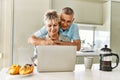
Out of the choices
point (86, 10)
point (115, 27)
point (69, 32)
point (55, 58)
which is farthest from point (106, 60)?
point (115, 27)

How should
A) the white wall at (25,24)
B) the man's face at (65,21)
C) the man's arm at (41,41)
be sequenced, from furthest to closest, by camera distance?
the white wall at (25,24) → the man's face at (65,21) → the man's arm at (41,41)

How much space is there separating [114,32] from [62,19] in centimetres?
232

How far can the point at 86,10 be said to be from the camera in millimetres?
3619

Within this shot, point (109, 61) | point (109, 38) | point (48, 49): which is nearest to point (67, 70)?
point (48, 49)

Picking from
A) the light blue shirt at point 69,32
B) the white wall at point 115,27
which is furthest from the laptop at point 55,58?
the white wall at point 115,27

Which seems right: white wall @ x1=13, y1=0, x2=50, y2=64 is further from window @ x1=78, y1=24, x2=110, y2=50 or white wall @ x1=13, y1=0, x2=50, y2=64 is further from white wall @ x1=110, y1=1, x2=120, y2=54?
white wall @ x1=110, y1=1, x2=120, y2=54

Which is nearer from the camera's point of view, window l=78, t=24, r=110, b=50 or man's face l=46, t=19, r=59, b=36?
man's face l=46, t=19, r=59, b=36

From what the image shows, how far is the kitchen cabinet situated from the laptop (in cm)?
223

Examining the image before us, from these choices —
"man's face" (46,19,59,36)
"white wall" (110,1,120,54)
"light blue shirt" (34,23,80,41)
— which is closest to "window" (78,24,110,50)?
"white wall" (110,1,120,54)

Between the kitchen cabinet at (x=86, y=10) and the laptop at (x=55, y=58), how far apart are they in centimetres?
223

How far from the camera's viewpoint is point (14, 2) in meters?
2.88

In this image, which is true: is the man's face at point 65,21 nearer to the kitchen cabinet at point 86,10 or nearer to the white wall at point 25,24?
the white wall at point 25,24

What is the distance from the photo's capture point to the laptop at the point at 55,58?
1182 mm

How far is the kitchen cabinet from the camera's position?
3467 mm
